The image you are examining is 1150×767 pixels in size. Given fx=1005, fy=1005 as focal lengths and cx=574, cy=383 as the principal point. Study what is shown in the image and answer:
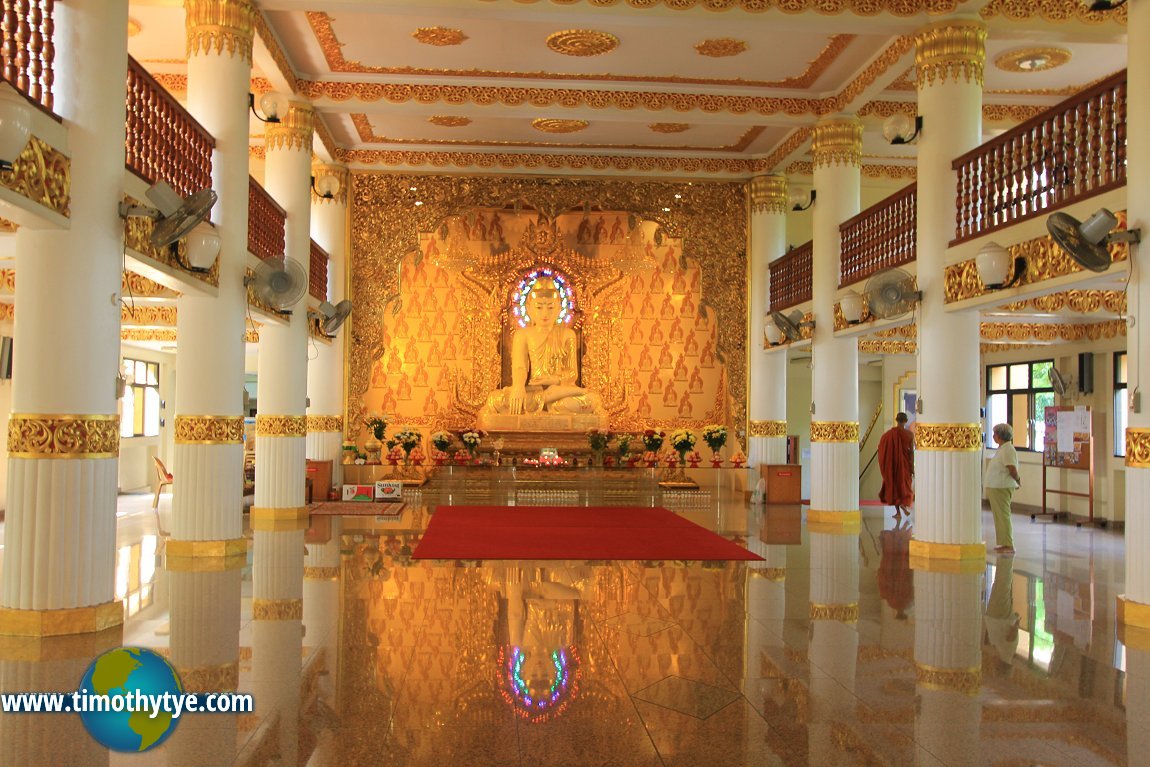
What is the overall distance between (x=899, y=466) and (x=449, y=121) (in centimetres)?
833

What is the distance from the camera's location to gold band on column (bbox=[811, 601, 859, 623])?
674 cm

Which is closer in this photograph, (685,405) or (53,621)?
(53,621)

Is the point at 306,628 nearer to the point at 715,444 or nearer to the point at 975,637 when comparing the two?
the point at 975,637

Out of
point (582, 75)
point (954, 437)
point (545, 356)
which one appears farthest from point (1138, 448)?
point (545, 356)

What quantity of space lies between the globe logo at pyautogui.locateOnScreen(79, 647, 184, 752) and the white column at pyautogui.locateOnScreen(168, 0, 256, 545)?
16.9 ft

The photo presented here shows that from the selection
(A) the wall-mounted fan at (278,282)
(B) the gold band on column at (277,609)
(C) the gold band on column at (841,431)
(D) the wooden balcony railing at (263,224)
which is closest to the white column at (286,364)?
(D) the wooden balcony railing at (263,224)

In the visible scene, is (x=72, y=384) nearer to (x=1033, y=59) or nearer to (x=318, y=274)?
(x=318, y=274)

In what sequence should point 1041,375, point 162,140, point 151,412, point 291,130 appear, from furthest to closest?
1. point 151,412
2. point 1041,375
3. point 291,130
4. point 162,140

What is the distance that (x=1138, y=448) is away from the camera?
680 centimetres

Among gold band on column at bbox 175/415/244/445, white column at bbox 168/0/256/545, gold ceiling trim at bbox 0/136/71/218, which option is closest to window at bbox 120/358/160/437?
white column at bbox 168/0/256/545

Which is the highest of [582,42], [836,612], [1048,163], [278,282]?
[582,42]

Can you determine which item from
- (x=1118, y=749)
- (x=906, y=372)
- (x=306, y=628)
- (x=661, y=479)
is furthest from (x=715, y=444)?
(x=1118, y=749)

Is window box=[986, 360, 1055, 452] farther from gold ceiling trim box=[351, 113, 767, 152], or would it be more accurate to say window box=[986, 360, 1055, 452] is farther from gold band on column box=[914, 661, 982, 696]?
gold band on column box=[914, 661, 982, 696]

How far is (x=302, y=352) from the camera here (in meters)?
12.9
